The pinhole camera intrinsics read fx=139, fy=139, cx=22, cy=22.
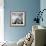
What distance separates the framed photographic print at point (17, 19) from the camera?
5586mm

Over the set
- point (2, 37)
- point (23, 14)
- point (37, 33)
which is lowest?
point (2, 37)

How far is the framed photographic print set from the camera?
5586mm

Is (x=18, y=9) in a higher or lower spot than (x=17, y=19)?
higher

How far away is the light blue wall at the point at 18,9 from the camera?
5562 millimetres

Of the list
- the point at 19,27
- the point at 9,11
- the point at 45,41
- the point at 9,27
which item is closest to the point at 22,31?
the point at 19,27

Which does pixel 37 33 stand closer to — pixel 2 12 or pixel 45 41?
pixel 45 41

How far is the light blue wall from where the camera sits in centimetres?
556

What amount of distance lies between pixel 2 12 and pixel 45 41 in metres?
3.26

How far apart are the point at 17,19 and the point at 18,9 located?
0.40 m

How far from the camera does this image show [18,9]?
559cm

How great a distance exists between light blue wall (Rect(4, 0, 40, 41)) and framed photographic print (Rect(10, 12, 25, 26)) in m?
0.16

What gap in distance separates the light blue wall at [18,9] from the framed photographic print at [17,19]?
159 mm

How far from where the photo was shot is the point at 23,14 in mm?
5586

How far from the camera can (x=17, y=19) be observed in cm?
560
